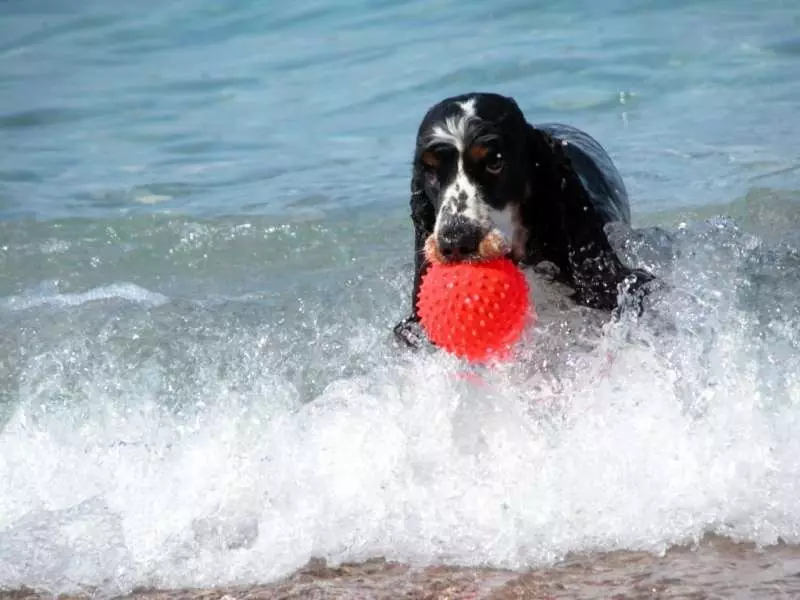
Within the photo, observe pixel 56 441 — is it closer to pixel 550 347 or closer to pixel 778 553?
pixel 550 347

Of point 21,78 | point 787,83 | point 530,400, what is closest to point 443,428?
point 530,400

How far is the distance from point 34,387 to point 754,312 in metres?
2.94

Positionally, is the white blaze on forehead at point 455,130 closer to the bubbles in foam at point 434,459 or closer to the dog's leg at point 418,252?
the dog's leg at point 418,252

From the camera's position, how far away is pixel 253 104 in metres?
12.7

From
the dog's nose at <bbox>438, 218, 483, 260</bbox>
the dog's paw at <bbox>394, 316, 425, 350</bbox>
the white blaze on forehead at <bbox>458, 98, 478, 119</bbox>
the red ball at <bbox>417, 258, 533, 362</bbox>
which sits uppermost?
the white blaze on forehead at <bbox>458, 98, 478, 119</bbox>

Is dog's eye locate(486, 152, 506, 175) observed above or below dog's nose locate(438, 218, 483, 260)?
above

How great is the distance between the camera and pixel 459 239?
14.9 feet

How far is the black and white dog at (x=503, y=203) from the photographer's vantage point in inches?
183

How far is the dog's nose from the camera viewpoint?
4555mm

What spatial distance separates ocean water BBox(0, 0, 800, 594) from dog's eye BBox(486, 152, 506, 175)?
0.51 m

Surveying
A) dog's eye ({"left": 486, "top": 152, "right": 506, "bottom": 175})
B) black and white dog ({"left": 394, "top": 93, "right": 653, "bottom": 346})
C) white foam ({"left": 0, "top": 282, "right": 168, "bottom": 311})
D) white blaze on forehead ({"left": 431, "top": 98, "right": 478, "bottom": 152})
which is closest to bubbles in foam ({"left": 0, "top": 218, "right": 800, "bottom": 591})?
black and white dog ({"left": 394, "top": 93, "right": 653, "bottom": 346})

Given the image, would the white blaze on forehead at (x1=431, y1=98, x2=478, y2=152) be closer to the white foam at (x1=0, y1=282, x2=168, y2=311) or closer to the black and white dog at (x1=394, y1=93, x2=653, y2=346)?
the black and white dog at (x1=394, y1=93, x2=653, y2=346)

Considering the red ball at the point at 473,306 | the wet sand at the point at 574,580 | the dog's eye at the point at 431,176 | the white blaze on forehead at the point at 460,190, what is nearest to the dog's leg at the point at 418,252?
the dog's eye at the point at 431,176

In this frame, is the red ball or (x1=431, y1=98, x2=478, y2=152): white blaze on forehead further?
(x1=431, y1=98, x2=478, y2=152): white blaze on forehead
